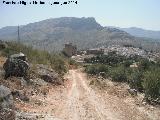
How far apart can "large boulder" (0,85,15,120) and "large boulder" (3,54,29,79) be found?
847 centimetres

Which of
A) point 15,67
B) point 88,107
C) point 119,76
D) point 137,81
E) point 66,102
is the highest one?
point 15,67

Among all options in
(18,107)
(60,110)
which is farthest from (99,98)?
(18,107)

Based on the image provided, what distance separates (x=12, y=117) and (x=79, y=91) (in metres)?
12.9

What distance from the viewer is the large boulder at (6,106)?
15594 millimetres

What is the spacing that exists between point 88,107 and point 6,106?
19.4 ft

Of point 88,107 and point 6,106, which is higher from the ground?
point 6,106

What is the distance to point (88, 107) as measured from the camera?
21.3 m

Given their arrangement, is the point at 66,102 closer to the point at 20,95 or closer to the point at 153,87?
the point at 20,95

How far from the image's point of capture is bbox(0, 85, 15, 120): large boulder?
51.2 ft

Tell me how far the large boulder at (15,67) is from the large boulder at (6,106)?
334 inches

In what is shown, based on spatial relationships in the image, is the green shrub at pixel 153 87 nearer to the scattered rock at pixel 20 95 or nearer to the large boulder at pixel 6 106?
the scattered rock at pixel 20 95

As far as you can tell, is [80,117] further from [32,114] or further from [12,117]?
[12,117]

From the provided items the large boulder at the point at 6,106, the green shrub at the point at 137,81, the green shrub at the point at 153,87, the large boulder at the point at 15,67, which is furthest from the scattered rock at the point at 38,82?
the large boulder at the point at 6,106

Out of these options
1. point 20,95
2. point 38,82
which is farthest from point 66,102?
point 38,82
